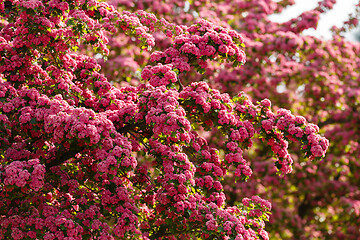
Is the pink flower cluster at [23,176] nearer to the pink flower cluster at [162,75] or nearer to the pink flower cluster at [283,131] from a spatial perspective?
the pink flower cluster at [162,75]

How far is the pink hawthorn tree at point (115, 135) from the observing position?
5164 millimetres

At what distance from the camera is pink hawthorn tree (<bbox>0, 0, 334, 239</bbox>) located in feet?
16.9

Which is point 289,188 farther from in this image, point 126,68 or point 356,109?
point 126,68

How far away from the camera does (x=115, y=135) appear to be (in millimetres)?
5441

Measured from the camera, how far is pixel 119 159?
201 inches

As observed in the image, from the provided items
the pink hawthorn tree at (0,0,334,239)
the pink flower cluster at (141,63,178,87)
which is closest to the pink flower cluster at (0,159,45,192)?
the pink hawthorn tree at (0,0,334,239)

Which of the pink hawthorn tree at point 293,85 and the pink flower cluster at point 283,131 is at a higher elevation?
the pink flower cluster at point 283,131

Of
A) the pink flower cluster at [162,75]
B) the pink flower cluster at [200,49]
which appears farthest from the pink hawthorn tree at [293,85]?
the pink flower cluster at [162,75]

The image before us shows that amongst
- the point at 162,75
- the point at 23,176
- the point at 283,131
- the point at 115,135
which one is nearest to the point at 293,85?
the point at 283,131

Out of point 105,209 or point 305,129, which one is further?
point 305,129

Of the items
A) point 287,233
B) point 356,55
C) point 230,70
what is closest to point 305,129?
point 230,70

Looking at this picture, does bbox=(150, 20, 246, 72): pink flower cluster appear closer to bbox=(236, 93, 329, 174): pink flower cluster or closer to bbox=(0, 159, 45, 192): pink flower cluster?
bbox=(236, 93, 329, 174): pink flower cluster

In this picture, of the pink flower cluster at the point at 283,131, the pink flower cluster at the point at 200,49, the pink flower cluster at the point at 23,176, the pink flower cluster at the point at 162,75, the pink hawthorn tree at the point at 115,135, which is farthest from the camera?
the pink flower cluster at the point at 200,49

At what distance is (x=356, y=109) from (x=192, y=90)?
10145mm
